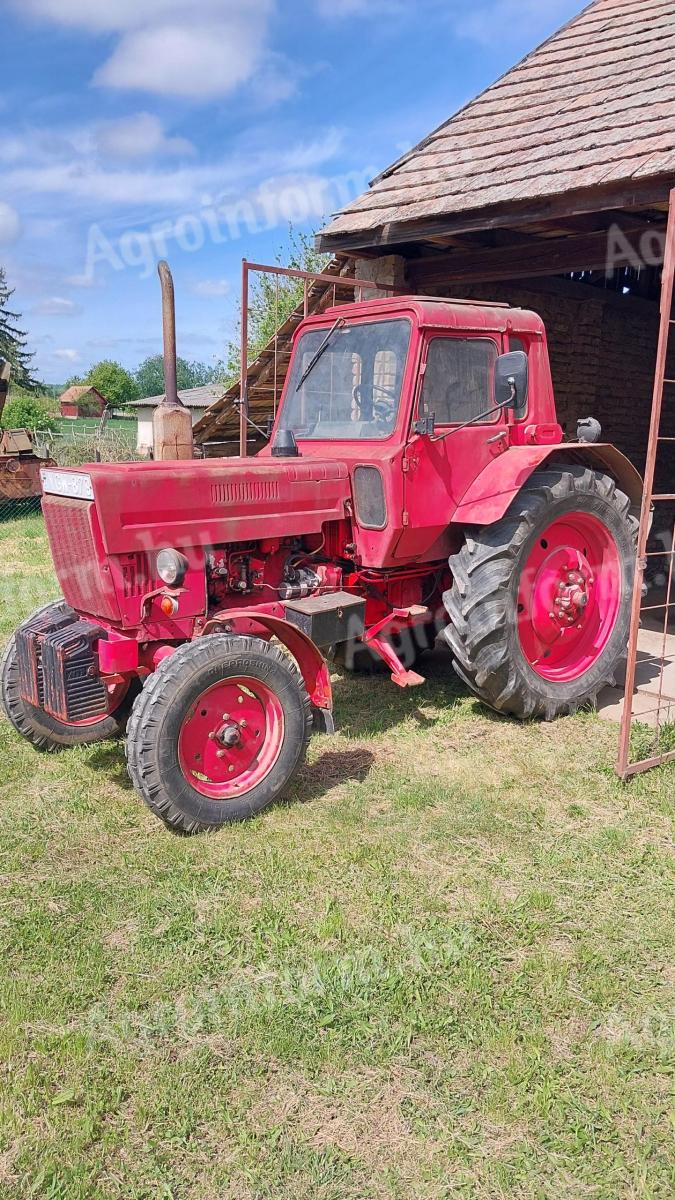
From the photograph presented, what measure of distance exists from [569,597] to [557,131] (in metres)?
3.53

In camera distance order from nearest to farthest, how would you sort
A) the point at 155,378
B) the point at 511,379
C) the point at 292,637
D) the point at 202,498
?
the point at 202,498 → the point at 292,637 → the point at 511,379 → the point at 155,378

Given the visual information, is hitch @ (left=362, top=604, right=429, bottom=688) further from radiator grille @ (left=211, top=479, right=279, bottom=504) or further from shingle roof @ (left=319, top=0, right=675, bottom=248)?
shingle roof @ (left=319, top=0, right=675, bottom=248)

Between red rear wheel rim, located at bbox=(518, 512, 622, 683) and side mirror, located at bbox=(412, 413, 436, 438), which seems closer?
side mirror, located at bbox=(412, 413, 436, 438)

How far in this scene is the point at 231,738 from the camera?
3.59m

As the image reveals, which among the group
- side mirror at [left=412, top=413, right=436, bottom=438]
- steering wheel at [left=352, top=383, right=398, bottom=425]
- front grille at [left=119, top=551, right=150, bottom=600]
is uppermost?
steering wheel at [left=352, top=383, right=398, bottom=425]

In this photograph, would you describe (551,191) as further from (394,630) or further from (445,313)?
(394,630)

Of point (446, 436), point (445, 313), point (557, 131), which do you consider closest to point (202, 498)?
point (446, 436)

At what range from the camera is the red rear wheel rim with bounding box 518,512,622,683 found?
184 inches

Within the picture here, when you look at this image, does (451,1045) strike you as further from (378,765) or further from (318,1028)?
(378,765)

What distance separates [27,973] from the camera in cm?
271

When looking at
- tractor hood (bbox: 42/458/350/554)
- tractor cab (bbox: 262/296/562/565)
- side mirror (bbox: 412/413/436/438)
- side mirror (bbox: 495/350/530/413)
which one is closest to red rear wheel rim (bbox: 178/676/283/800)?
tractor hood (bbox: 42/458/350/554)

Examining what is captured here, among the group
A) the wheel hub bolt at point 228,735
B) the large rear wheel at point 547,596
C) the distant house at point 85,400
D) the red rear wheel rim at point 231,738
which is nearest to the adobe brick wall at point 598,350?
the large rear wheel at point 547,596

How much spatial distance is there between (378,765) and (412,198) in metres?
4.43

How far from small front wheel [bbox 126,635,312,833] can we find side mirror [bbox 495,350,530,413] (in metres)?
1.69
